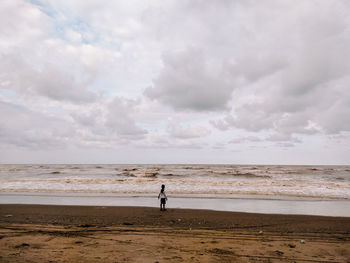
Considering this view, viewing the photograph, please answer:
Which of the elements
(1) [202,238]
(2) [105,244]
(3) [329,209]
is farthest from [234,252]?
(3) [329,209]

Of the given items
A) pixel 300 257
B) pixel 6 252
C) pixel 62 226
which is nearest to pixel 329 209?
pixel 300 257

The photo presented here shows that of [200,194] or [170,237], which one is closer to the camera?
[170,237]

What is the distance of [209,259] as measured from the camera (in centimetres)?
614

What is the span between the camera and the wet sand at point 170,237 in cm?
636

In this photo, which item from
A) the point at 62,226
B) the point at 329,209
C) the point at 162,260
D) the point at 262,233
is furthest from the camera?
the point at 329,209

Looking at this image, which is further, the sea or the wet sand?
the sea

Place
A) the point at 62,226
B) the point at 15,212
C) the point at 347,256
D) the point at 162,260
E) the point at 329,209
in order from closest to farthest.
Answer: the point at 162,260 → the point at 347,256 → the point at 62,226 → the point at 15,212 → the point at 329,209

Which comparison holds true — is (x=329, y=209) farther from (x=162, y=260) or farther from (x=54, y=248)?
(x=54, y=248)

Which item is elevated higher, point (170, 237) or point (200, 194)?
point (170, 237)

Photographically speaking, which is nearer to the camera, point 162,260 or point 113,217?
point 162,260

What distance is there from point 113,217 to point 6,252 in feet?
16.9

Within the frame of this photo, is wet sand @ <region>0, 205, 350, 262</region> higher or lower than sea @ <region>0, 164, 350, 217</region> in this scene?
higher

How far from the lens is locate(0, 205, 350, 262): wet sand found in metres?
6.36

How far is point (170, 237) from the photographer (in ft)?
26.4
